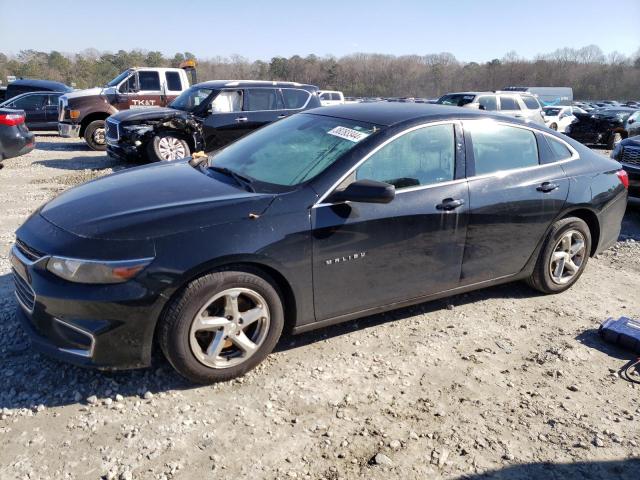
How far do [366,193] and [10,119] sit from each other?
882 centimetres

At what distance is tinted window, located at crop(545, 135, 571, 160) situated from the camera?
4266 mm

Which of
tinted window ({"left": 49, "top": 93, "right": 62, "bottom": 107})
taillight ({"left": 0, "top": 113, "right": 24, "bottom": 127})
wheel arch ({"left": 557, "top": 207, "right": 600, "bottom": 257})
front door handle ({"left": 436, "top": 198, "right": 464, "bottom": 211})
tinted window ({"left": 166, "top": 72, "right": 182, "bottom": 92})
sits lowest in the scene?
wheel arch ({"left": 557, "top": 207, "right": 600, "bottom": 257})

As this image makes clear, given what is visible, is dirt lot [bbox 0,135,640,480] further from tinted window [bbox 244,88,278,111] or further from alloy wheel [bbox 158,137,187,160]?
tinted window [bbox 244,88,278,111]

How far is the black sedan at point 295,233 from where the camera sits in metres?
2.70

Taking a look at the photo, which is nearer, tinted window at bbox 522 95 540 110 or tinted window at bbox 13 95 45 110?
tinted window at bbox 13 95 45 110

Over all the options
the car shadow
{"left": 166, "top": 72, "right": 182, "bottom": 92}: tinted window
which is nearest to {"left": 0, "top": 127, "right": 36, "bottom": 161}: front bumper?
{"left": 166, "top": 72, "right": 182, "bottom": 92}: tinted window

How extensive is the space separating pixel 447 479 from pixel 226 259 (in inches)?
63.0

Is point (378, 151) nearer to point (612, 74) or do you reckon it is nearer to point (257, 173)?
point (257, 173)

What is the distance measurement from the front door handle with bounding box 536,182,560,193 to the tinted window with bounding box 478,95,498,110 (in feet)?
39.4

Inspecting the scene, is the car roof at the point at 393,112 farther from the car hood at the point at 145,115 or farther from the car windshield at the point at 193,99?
the car windshield at the point at 193,99

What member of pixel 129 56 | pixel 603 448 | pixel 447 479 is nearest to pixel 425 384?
pixel 447 479

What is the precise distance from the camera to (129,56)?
60312 millimetres

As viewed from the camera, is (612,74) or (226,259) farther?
(612,74)

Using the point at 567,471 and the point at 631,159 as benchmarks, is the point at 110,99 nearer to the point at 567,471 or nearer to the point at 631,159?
the point at 631,159
